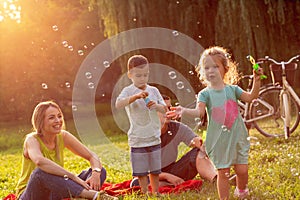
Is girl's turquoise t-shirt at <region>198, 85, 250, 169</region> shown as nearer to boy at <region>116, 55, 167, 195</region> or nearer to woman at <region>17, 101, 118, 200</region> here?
boy at <region>116, 55, 167, 195</region>

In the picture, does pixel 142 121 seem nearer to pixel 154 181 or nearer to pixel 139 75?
pixel 139 75

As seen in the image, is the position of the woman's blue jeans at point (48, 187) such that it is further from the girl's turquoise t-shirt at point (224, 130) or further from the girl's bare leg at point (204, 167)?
the girl's bare leg at point (204, 167)

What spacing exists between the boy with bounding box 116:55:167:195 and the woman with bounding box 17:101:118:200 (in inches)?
14.1

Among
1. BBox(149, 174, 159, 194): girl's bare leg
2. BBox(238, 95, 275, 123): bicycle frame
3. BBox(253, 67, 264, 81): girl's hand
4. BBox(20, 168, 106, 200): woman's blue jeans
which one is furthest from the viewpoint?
BBox(238, 95, 275, 123): bicycle frame

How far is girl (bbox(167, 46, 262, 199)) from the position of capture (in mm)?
4129

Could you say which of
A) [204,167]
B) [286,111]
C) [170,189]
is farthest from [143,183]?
[286,111]

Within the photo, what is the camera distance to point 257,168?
19.8ft

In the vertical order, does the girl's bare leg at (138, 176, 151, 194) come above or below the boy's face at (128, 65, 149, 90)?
below

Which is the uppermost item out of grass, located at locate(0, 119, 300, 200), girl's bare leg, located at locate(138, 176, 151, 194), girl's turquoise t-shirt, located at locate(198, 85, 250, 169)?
girl's turquoise t-shirt, located at locate(198, 85, 250, 169)

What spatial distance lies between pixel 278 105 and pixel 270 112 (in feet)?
0.49

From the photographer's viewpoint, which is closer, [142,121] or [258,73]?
[258,73]

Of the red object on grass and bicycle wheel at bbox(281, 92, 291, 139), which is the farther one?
bicycle wheel at bbox(281, 92, 291, 139)

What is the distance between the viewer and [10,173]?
8.20 metres

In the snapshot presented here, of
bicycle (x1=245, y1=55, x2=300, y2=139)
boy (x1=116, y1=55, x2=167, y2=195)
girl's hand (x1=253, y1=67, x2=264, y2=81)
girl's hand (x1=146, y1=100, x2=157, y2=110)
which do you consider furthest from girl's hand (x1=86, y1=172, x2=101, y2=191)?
bicycle (x1=245, y1=55, x2=300, y2=139)
